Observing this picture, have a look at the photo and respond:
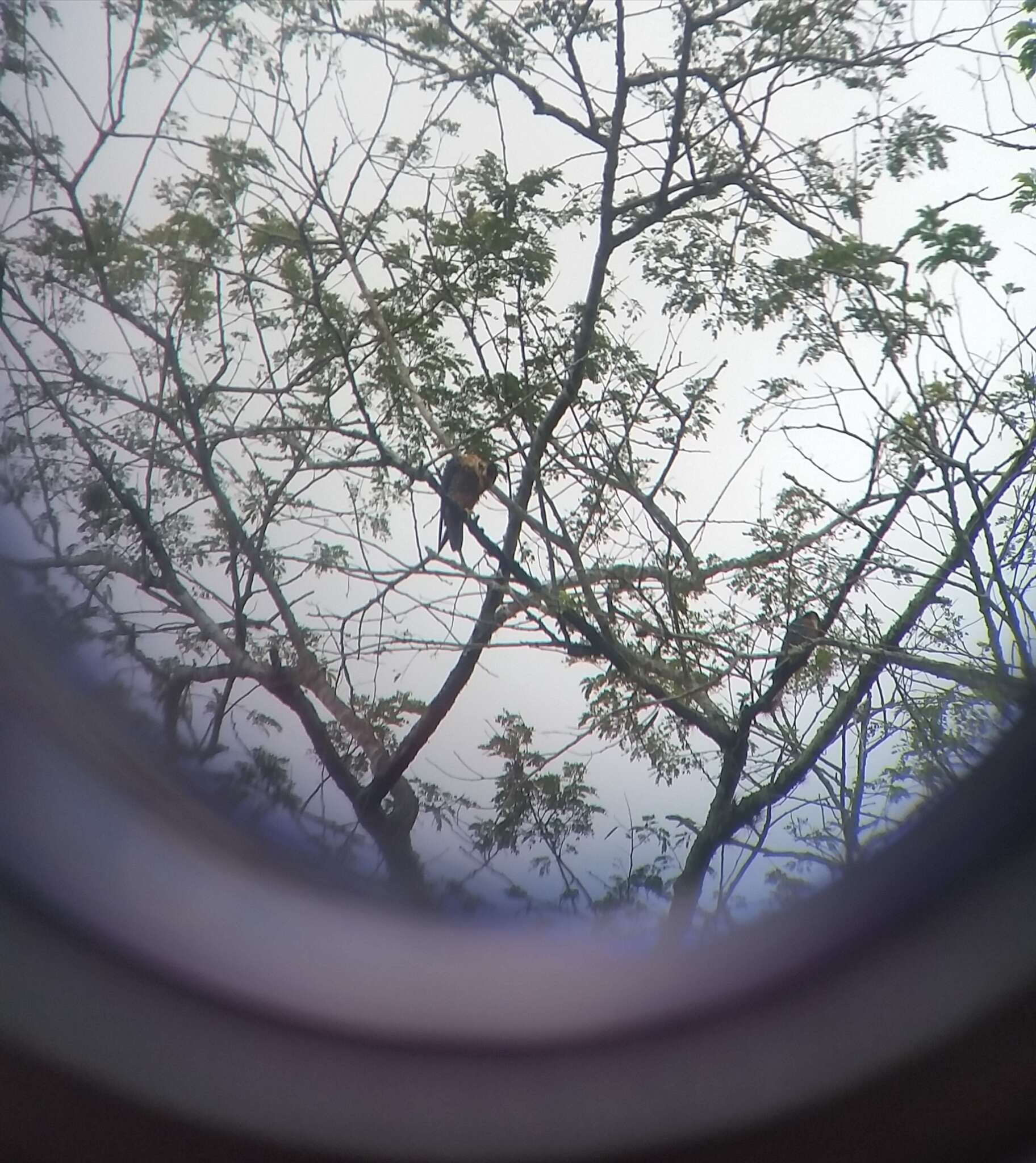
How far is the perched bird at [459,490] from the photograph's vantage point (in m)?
2.39

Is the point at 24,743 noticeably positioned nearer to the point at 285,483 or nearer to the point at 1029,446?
the point at 285,483

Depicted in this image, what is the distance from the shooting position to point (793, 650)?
7.41ft

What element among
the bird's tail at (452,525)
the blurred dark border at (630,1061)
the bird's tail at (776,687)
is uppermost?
the bird's tail at (452,525)

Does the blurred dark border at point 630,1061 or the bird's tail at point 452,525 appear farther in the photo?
the bird's tail at point 452,525

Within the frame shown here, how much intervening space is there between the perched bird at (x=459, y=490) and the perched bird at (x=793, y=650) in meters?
0.98

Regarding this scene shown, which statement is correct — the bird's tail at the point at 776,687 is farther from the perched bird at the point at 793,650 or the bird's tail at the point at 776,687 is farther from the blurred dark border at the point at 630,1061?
the blurred dark border at the point at 630,1061

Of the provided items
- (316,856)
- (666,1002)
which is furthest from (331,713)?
(666,1002)

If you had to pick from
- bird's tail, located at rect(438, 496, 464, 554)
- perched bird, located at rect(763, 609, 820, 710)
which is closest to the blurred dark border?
perched bird, located at rect(763, 609, 820, 710)

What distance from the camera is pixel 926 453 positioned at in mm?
2178

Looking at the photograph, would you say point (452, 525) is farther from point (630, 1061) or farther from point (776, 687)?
point (630, 1061)

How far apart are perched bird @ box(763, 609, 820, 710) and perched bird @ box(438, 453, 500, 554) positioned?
0.98m

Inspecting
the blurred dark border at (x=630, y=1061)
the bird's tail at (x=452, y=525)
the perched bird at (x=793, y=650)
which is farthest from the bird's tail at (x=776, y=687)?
the blurred dark border at (x=630, y=1061)

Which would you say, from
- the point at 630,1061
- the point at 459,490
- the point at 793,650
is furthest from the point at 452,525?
the point at 630,1061

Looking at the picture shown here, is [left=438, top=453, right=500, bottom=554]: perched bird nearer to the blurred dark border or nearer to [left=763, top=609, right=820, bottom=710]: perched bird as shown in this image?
[left=763, top=609, right=820, bottom=710]: perched bird
